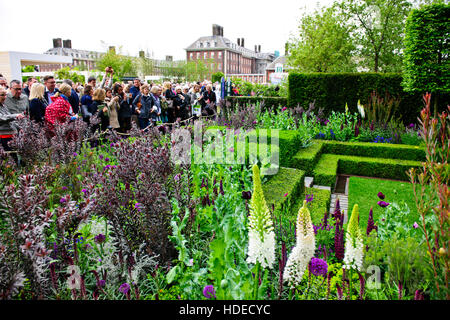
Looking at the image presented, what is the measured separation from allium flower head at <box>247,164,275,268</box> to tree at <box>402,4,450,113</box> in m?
9.35

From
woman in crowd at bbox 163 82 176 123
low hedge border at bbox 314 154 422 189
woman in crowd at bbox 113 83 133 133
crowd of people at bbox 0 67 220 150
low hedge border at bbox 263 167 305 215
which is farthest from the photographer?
woman in crowd at bbox 163 82 176 123

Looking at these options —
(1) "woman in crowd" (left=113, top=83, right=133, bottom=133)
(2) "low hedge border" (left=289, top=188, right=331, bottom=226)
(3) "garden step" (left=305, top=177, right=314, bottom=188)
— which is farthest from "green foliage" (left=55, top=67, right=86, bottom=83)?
(2) "low hedge border" (left=289, top=188, right=331, bottom=226)

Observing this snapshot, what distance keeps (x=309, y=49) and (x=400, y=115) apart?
11.4 meters

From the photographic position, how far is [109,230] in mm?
2963

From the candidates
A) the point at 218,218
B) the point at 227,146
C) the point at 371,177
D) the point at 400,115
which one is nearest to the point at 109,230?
the point at 218,218

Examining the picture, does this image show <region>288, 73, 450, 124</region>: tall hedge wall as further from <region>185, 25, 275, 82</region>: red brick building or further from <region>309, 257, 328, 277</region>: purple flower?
<region>185, 25, 275, 82</region>: red brick building

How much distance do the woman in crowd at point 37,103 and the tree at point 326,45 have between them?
1713cm

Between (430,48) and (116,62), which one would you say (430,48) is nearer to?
(430,48)

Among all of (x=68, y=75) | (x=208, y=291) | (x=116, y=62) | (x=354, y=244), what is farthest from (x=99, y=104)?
(x=116, y=62)

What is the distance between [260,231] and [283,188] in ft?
10.2

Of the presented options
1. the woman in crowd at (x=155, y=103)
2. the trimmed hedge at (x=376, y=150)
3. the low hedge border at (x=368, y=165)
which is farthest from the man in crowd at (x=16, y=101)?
the trimmed hedge at (x=376, y=150)

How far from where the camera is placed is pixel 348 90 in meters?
11.7

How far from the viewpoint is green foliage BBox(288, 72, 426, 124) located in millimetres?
10844
